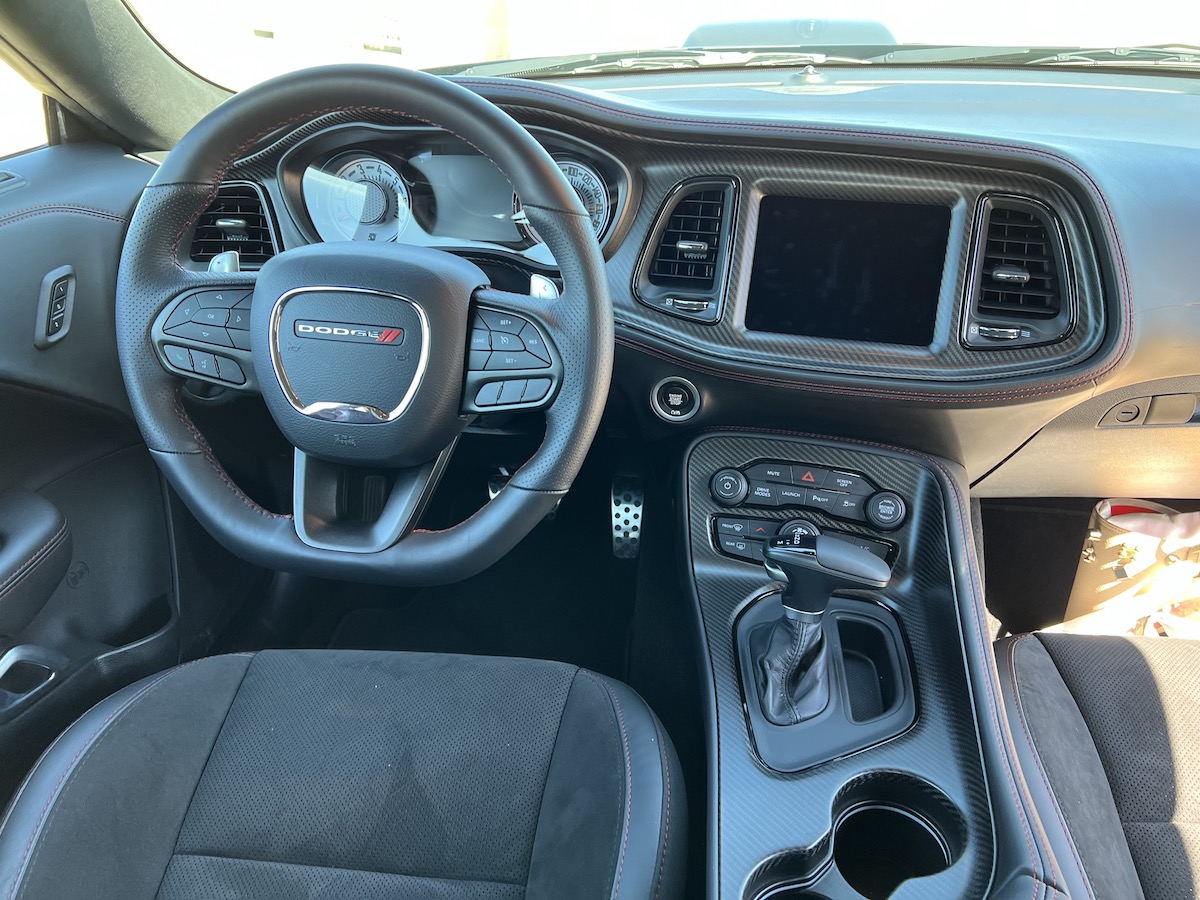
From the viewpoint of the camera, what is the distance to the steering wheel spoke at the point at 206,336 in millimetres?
1107

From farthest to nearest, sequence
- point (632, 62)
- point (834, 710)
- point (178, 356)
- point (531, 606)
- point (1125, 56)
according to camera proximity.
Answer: point (531, 606)
point (632, 62)
point (1125, 56)
point (834, 710)
point (178, 356)

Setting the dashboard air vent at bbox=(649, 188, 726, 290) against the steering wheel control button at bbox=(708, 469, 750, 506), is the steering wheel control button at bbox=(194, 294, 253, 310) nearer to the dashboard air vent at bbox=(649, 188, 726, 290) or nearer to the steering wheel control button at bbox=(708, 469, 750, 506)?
the dashboard air vent at bbox=(649, 188, 726, 290)

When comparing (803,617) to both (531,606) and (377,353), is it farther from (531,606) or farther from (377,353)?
(531,606)

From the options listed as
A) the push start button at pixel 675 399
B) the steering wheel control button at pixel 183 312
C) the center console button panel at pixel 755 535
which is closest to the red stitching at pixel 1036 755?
the center console button panel at pixel 755 535

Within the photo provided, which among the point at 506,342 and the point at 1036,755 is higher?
the point at 506,342

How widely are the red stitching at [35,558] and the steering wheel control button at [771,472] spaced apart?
1.13 m

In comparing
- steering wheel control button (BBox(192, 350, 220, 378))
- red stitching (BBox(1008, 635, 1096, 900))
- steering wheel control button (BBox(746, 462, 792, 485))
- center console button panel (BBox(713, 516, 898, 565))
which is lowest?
red stitching (BBox(1008, 635, 1096, 900))

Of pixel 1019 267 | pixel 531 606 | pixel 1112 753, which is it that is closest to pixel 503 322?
pixel 1019 267

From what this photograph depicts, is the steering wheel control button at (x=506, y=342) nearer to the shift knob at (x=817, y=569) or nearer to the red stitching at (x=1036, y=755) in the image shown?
the shift knob at (x=817, y=569)

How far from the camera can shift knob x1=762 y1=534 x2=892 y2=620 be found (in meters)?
1.12

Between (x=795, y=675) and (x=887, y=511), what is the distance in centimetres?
36

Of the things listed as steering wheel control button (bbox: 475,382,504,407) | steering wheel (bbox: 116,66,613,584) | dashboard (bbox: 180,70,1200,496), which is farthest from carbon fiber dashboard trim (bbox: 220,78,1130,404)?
steering wheel control button (bbox: 475,382,504,407)

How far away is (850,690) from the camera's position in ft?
4.27

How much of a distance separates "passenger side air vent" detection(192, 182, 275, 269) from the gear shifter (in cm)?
97
